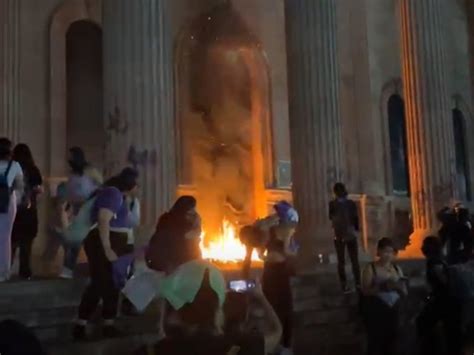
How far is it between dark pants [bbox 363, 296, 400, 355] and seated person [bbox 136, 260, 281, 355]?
3.55 meters

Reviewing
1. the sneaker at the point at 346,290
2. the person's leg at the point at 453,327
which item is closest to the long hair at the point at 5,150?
the sneaker at the point at 346,290

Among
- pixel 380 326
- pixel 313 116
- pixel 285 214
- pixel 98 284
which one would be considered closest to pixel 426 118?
pixel 313 116

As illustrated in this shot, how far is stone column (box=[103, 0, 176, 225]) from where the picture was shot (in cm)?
1189

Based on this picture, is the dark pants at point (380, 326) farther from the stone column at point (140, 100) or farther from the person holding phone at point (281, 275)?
the stone column at point (140, 100)

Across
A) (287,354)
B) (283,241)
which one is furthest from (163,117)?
(287,354)

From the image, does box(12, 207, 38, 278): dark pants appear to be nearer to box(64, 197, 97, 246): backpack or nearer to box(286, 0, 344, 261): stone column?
box(64, 197, 97, 246): backpack

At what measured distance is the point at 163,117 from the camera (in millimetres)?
12078

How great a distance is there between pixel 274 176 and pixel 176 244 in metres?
12.9

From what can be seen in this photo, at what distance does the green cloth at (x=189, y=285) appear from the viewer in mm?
4781

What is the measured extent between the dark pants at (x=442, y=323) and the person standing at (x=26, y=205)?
15.5 feet

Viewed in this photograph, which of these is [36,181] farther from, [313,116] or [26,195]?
[313,116]

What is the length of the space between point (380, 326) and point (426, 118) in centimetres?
970

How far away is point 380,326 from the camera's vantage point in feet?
27.7

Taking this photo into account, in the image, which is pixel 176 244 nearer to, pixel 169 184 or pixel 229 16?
pixel 169 184
